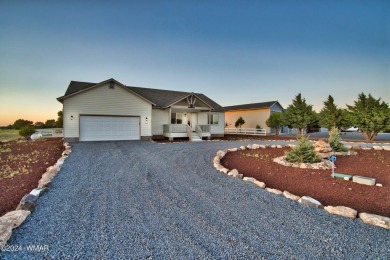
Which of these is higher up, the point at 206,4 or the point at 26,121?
the point at 206,4

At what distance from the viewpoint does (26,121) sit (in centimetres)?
2377

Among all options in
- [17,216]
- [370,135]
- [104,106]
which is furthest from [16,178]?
[370,135]

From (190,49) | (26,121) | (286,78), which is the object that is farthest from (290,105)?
(26,121)

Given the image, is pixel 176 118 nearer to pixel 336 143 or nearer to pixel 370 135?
pixel 336 143

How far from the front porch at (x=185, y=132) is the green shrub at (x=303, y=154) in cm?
1035

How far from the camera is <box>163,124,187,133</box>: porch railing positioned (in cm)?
1620

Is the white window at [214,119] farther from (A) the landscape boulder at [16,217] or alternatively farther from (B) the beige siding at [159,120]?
(A) the landscape boulder at [16,217]

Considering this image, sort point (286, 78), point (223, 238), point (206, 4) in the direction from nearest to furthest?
point (223, 238)
point (206, 4)
point (286, 78)

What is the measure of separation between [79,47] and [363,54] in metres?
21.8

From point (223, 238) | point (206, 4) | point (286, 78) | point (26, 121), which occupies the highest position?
point (206, 4)

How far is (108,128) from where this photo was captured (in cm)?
1442

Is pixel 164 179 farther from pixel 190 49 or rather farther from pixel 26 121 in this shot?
pixel 26 121

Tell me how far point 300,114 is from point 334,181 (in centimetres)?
1935

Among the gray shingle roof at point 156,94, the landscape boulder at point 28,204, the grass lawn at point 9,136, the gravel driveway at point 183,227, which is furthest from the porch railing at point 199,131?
the grass lawn at point 9,136
